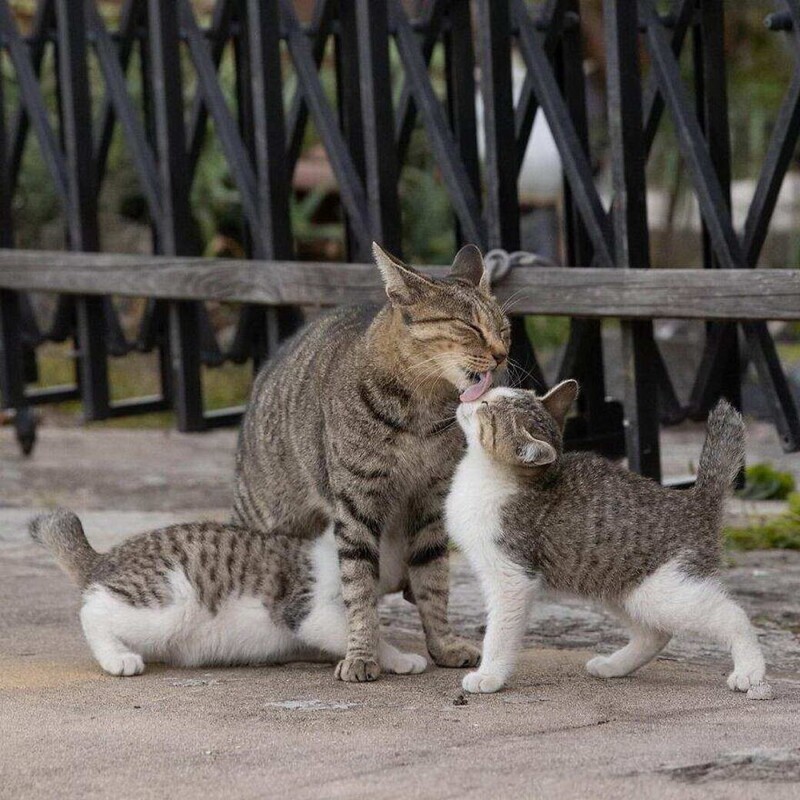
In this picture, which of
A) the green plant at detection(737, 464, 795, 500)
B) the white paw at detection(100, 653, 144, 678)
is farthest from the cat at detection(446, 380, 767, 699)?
the green plant at detection(737, 464, 795, 500)

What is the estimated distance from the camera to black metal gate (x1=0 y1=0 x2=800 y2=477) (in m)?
6.01

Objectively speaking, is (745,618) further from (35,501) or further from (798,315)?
(35,501)

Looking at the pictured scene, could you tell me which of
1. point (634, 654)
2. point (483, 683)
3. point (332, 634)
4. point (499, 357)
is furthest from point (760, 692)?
point (332, 634)

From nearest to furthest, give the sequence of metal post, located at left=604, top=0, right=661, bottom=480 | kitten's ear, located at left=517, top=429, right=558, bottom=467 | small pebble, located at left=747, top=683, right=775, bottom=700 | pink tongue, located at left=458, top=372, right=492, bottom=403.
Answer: small pebble, located at left=747, top=683, right=775, bottom=700 < kitten's ear, located at left=517, top=429, right=558, bottom=467 < pink tongue, located at left=458, top=372, right=492, bottom=403 < metal post, located at left=604, top=0, right=661, bottom=480

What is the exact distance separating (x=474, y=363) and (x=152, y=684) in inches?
53.4

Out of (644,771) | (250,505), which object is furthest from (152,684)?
A: (644,771)

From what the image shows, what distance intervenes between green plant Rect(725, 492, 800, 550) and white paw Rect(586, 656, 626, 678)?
7.41 ft

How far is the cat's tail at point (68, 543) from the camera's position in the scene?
502 centimetres

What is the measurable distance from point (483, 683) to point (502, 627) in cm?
17

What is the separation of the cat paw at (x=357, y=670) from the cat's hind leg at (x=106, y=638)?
0.61 m

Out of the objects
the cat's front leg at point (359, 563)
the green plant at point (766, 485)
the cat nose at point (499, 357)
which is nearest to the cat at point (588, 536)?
the cat nose at point (499, 357)

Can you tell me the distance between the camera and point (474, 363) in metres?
4.69

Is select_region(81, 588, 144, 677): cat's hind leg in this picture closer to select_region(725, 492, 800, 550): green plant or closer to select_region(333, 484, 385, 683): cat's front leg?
select_region(333, 484, 385, 683): cat's front leg

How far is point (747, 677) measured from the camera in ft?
14.1
